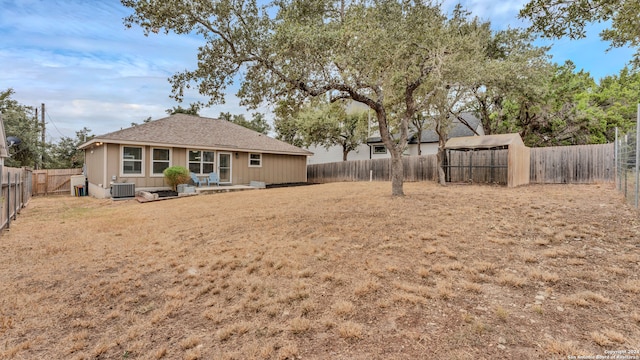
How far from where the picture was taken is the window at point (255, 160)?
17625 mm

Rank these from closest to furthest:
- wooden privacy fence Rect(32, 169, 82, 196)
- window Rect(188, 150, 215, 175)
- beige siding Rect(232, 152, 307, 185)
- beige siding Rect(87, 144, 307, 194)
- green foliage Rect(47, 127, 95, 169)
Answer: beige siding Rect(87, 144, 307, 194)
window Rect(188, 150, 215, 175)
wooden privacy fence Rect(32, 169, 82, 196)
beige siding Rect(232, 152, 307, 185)
green foliage Rect(47, 127, 95, 169)

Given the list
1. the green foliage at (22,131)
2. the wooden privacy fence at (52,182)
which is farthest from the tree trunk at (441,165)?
the green foliage at (22,131)

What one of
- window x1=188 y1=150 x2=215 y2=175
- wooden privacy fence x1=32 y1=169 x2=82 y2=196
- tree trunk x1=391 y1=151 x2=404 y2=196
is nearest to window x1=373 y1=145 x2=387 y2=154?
window x1=188 y1=150 x2=215 y2=175

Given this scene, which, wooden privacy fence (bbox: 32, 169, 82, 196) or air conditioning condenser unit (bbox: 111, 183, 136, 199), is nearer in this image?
air conditioning condenser unit (bbox: 111, 183, 136, 199)

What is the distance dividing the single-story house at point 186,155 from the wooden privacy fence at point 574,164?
43.4ft

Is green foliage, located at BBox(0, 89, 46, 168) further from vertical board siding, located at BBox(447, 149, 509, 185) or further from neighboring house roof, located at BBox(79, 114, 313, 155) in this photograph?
vertical board siding, located at BBox(447, 149, 509, 185)

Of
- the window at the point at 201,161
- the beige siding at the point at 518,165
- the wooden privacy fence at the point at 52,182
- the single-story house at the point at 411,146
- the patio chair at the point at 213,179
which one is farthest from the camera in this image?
the single-story house at the point at 411,146

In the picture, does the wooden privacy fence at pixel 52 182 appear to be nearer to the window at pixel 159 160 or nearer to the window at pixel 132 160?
the window at pixel 132 160

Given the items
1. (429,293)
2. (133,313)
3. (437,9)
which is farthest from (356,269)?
(437,9)

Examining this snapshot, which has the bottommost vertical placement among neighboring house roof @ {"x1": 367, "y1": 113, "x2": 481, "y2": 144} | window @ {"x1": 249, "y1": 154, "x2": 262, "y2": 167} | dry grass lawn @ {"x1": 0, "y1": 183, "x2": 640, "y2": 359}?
dry grass lawn @ {"x1": 0, "y1": 183, "x2": 640, "y2": 359}

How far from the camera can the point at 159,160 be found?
47.0ft

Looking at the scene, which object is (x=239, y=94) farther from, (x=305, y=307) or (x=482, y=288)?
(x=482, y=288)

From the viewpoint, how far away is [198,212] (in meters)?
8.37

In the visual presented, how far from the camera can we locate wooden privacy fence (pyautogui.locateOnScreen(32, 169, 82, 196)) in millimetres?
15617
